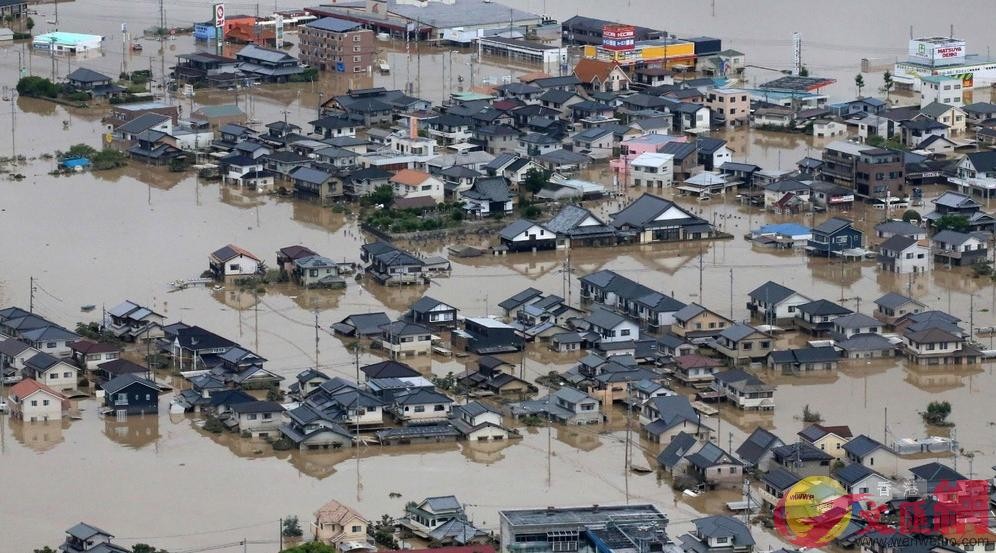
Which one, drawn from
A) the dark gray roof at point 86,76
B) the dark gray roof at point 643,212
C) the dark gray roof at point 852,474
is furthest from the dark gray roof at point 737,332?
the dark gray roof at point 86,76

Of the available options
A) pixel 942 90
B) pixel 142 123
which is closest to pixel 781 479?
pixel 142 123

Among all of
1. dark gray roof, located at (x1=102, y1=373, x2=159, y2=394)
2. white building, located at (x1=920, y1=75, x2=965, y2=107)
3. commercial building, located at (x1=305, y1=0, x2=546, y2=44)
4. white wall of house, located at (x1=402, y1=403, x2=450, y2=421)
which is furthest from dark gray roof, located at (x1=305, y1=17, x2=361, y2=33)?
white wall of house, located at (x1=402, y1=403, x2=450, y2=421)

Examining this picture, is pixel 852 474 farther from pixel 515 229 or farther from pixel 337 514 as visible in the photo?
pixel 515 229

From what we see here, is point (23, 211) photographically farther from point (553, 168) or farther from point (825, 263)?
point (825, 263)

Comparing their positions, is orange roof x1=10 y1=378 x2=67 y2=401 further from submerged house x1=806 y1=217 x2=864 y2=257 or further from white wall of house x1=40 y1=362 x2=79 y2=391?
submerged house x1=806 y1=217 x2=864 y2=257

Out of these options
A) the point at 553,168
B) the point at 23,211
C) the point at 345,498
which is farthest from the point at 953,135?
the point at 345,498
